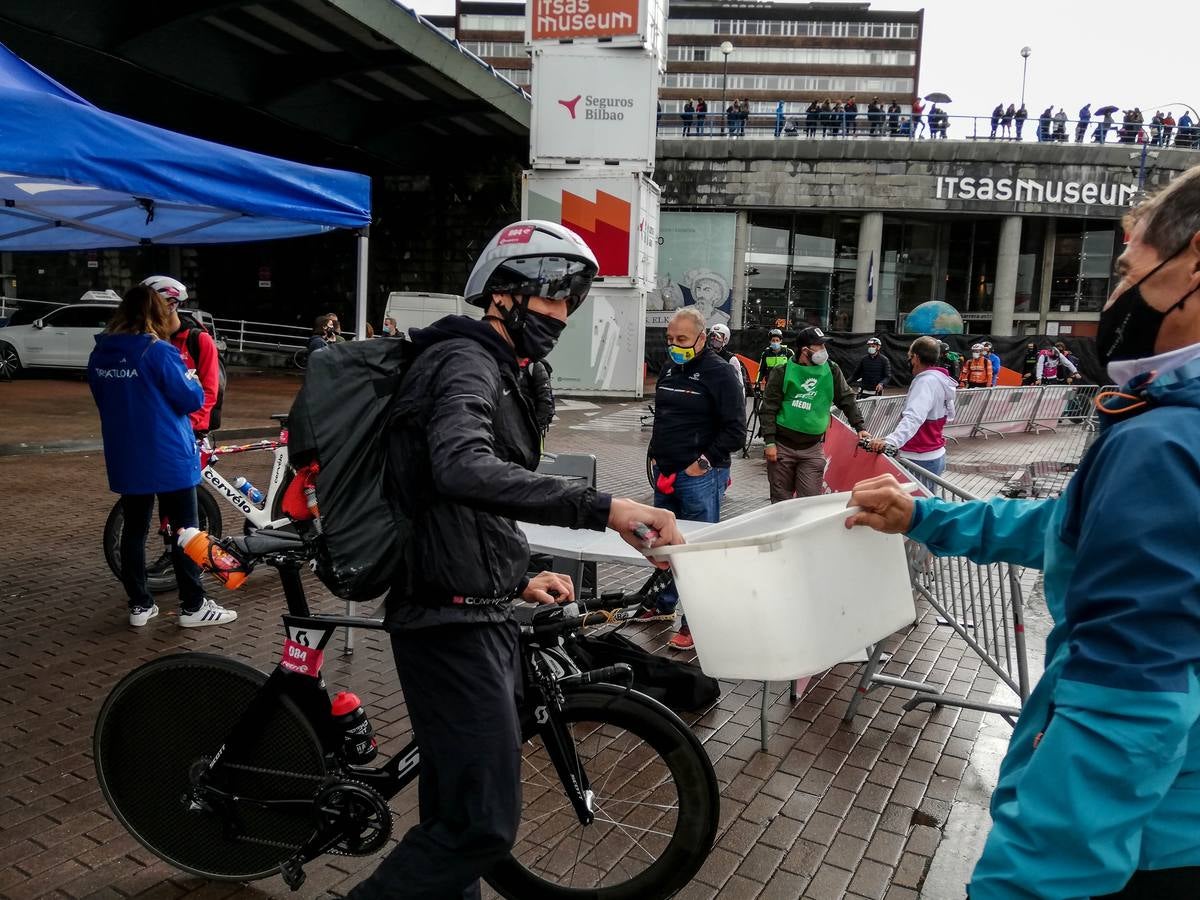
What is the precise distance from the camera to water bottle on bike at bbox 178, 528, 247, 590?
233 centimetres

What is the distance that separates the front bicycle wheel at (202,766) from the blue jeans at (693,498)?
3.27 metres

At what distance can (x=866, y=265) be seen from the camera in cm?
3262

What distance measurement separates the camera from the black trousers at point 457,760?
205 centimetres

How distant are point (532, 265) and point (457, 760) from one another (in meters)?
1.23

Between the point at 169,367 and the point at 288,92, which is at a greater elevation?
the point at 288,92

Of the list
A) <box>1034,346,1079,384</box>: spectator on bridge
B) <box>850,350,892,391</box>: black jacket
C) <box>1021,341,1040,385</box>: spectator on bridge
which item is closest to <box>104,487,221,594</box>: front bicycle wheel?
<box>850,350,892,391</box>: black jacket

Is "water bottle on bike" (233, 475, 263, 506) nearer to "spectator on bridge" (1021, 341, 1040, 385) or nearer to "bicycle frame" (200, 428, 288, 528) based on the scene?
"bicycle frame" (200, 428, 288, 528)

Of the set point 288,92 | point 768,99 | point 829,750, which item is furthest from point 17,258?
point 768,99

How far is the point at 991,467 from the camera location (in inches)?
517

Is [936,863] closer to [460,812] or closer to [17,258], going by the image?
[460,812]

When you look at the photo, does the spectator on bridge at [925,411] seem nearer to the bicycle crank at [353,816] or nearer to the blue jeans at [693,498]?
the blue jeans at [693,498]

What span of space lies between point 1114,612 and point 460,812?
1524 mm

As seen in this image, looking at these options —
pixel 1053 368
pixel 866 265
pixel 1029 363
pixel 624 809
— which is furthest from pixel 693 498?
pixel 866 265

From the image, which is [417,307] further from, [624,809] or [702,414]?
[624,809]
